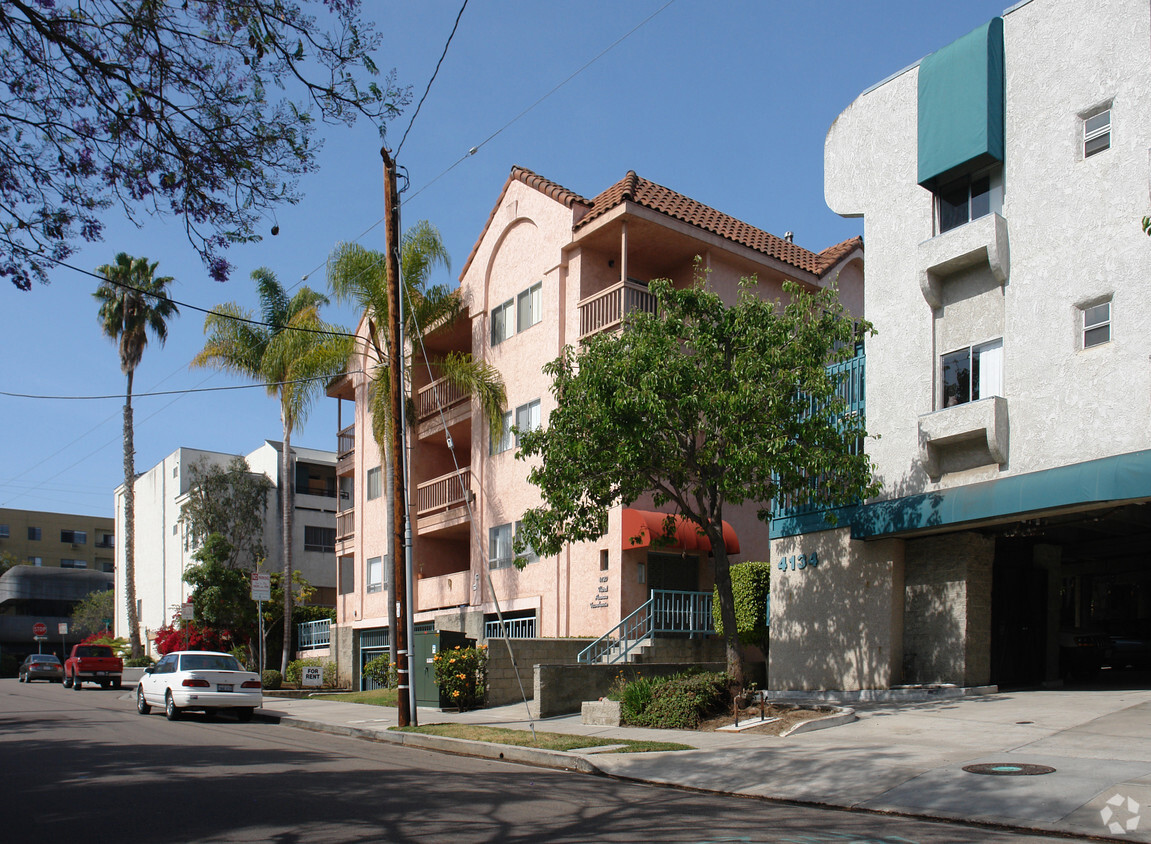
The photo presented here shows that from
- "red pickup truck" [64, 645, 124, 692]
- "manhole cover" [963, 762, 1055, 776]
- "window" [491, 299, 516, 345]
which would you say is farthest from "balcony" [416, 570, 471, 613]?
"manhole cover" [963, 762, 1055, 776]

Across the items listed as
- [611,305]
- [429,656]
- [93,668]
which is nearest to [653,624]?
[429,656]

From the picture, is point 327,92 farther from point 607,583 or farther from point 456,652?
point 607,583

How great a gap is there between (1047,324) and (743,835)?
448 inches

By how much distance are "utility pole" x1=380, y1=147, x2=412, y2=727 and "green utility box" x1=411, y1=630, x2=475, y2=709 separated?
102 inches

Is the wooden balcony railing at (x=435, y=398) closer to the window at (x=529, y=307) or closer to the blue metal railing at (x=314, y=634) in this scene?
the window at (x=529, y=307)

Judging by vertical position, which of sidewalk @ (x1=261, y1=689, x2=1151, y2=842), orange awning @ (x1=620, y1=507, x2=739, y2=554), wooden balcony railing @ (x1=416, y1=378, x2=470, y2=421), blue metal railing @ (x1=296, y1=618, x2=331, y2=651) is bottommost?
blue metal railing @ (x1=296, y1=618, x2=331, y2=651)

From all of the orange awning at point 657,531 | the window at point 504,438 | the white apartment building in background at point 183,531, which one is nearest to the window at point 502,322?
the window at point 504,438

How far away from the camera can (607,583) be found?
23.2 m

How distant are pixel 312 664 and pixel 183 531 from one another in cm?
2176

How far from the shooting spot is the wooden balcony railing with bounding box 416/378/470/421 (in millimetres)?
30141

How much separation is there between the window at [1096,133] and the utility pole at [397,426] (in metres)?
11.9

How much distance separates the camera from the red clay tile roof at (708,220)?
24.4 meters

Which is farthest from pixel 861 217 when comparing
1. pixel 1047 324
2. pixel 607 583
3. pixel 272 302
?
pixel 272 302

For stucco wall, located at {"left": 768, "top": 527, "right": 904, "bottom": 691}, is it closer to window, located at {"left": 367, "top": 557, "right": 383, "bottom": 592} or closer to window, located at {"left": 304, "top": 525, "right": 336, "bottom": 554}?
window, located at {"left": 367, "top": 557, "right": 383, "bottom": 592}
